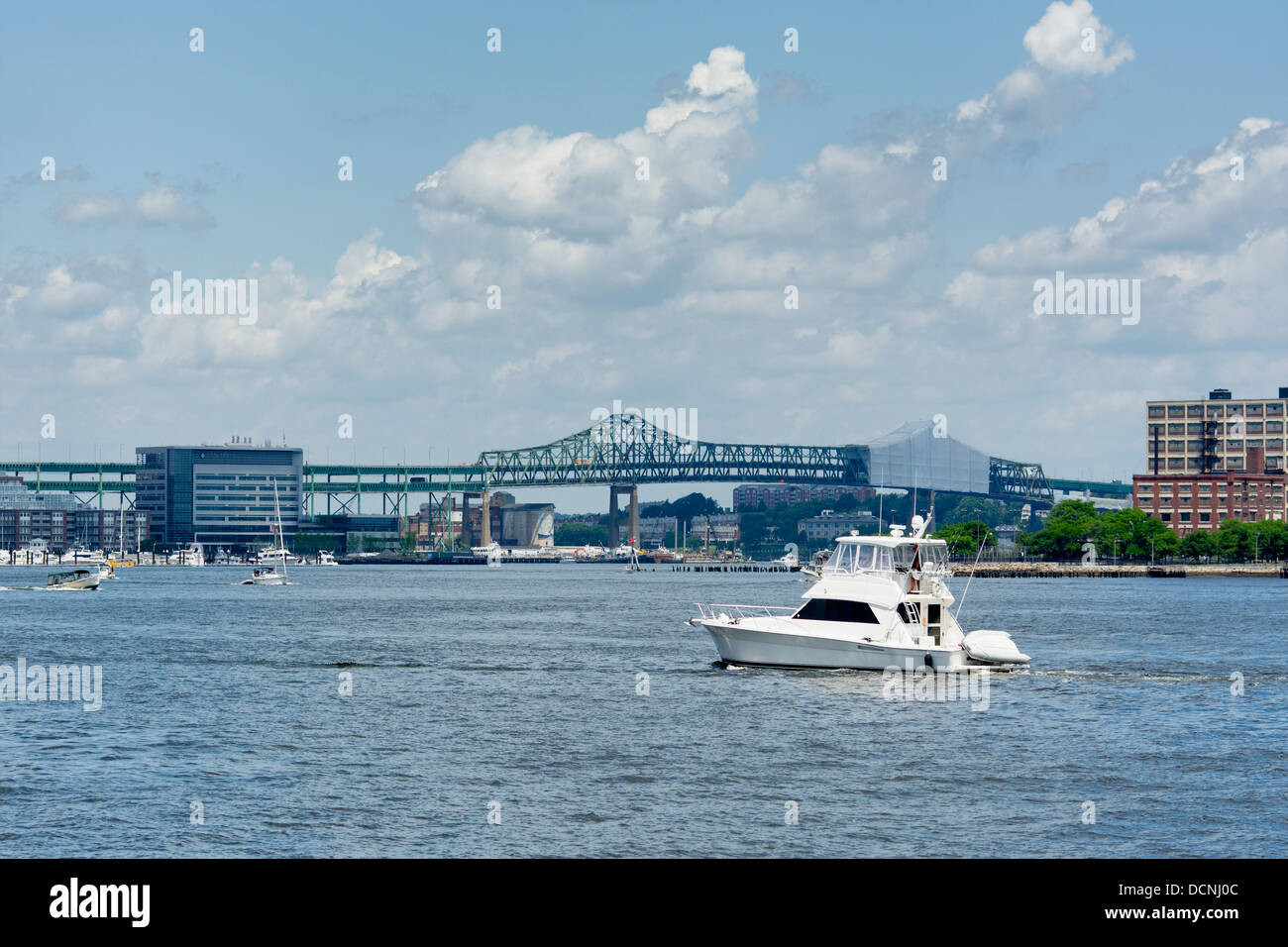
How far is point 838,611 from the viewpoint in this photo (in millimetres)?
47469

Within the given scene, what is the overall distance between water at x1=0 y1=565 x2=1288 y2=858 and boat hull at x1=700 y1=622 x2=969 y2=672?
57cm

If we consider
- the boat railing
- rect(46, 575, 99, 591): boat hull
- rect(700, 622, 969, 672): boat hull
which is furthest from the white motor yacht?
rect(46, 575, 99, 591): boat hull

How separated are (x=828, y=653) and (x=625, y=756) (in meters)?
15.7

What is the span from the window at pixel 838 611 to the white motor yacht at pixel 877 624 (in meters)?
0.03

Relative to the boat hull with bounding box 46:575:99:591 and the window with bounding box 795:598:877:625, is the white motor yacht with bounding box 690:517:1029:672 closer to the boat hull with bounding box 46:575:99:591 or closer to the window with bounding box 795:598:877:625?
the window with bounding box 795:598:877:625

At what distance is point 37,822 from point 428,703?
18.0 meters

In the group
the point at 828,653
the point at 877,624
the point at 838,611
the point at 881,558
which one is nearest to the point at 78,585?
the point at 838,611

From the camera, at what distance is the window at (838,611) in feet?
155

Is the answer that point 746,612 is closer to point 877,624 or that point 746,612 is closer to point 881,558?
point 881,558

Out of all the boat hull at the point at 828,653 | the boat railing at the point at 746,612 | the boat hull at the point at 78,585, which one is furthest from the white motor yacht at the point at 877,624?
the boat hull at the point at 78,585

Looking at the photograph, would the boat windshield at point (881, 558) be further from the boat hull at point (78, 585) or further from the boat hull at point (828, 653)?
the boat hull at point (78, 585)
